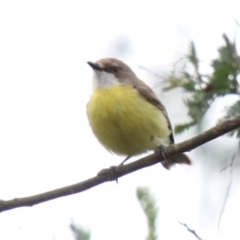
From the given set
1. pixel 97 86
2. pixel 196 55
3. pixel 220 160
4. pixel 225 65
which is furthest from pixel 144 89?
pixel 225 65

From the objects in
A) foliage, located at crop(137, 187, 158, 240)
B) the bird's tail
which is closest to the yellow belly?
the bird's tail

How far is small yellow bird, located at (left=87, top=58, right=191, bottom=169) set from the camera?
160 inches

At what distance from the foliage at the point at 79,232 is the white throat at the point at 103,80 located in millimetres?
2701

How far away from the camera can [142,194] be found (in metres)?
2.07

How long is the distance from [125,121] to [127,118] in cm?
3

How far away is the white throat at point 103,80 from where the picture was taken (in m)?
4.47

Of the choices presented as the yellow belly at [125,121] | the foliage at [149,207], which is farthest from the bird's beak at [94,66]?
the foliage at [149,207]

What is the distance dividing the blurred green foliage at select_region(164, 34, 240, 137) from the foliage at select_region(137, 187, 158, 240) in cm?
44

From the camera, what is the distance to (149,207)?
204 cm

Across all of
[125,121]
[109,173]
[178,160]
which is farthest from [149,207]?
[178,160]

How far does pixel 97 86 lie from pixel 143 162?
51.8 inches

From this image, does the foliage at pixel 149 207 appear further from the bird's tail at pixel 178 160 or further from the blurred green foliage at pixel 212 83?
the bird's tail at pixel 178 160

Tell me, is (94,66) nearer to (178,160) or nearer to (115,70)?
(115,70)

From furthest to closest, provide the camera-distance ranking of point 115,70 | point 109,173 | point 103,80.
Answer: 1. point 115,70
2. point 103,80
3. point 109,173
